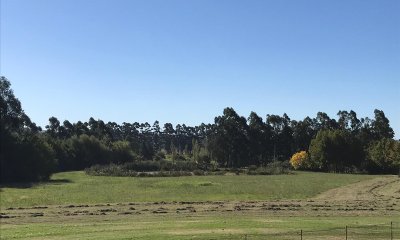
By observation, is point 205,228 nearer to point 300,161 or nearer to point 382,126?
point 300,161

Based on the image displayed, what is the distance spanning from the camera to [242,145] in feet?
595

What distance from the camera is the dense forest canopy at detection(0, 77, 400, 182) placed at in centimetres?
10850

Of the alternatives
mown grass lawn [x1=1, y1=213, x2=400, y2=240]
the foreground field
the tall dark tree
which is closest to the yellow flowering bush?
the tall dark tree

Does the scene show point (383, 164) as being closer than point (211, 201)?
No

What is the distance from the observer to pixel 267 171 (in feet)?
450

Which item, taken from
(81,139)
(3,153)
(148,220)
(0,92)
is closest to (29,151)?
(3,153)

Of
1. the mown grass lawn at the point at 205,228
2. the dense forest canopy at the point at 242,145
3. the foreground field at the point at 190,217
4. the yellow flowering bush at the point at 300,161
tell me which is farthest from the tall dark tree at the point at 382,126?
the mown grass lawn at the point at 205,228

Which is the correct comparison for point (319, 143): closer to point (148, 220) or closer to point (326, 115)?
point (326, 115)

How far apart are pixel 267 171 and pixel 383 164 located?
34.7 metres

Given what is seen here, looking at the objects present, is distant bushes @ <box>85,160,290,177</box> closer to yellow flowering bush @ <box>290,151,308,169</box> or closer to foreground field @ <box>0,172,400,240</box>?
yellow flowering bush @ <box>290,151,308,169</box>

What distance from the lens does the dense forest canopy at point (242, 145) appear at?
10850 cm

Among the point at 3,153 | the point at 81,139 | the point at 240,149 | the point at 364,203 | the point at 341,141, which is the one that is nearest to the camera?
the point at 364,203

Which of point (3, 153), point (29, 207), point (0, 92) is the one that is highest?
point (0, 92)

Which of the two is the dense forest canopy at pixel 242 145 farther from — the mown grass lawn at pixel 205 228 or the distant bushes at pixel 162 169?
the mown grass lawn at pixel 205 228
